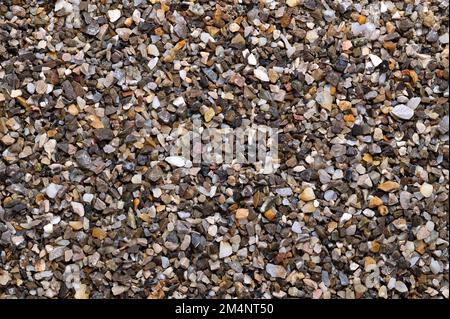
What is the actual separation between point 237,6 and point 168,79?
29 centimetres

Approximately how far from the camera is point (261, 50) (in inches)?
67.2

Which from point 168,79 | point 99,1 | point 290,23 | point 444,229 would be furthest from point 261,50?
point 444,229

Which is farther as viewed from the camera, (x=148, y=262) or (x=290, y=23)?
(x=290, y=23)

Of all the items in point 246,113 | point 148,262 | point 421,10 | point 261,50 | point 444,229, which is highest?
point 421,10

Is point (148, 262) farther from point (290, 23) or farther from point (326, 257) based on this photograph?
point (290, 23)

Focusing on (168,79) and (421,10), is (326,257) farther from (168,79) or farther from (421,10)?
(421,10)

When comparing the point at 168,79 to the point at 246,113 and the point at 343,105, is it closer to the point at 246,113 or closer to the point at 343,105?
the point at 246,113

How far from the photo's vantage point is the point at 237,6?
172 centimetres

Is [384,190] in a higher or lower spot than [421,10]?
lower

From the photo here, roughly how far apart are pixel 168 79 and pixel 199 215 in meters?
0.38

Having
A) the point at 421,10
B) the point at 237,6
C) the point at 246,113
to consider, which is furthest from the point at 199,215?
the point at 421,10

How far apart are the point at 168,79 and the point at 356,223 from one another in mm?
645

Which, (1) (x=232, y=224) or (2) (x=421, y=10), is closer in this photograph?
(1) (x=232, y=224)

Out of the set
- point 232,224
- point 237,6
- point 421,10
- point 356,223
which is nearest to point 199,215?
point 232,224
